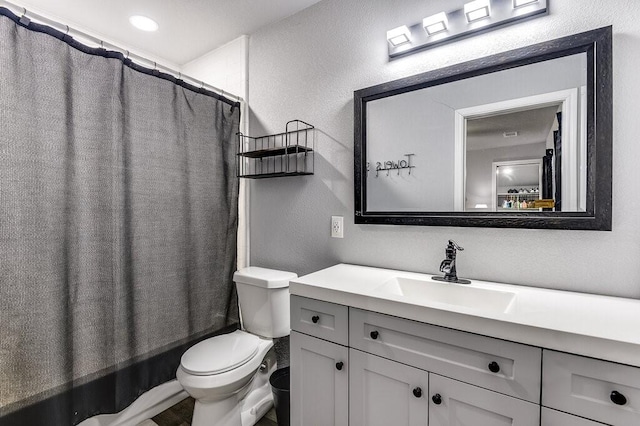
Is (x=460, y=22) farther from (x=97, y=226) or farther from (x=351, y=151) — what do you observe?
(x=97, y=226)

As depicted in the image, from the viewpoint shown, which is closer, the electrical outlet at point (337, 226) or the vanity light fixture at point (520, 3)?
the vanity light fixture at point (520, 3)

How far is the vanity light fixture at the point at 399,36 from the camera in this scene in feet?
4.90

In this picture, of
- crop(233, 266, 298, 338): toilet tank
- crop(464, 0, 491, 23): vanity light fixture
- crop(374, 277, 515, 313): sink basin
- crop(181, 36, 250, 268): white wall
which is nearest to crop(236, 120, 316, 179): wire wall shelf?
crop(181, 36, 250, 268): white wall

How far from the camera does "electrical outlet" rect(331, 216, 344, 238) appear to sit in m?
1.77

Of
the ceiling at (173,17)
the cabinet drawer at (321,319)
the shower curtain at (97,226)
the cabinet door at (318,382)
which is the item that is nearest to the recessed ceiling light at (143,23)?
the ceiling at (173,17)

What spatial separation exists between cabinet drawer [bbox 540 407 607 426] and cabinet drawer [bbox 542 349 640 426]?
13mm

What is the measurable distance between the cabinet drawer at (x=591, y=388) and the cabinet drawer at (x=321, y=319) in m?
0.64

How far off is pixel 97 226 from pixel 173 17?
1.43 meters

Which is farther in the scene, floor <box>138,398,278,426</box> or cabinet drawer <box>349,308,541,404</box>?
floor <box>138,398,278,426</box>

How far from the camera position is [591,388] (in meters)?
0.80

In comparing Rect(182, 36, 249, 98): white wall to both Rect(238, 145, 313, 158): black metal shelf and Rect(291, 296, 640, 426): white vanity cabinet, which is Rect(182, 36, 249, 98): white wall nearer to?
Rect(238, 145, 313, 158): black metal shelf

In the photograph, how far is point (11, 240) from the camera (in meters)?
1.21

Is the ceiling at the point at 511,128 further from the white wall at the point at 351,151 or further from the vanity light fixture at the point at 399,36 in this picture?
the vanity light fixture at the point at 399,36

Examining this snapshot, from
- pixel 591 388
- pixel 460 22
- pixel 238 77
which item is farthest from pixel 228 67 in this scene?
pixel 591 388
